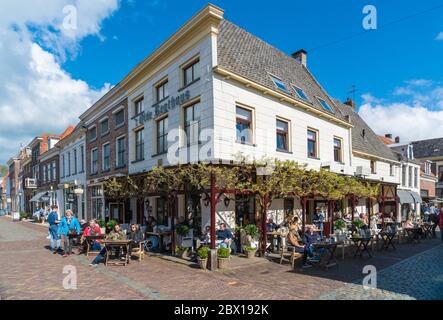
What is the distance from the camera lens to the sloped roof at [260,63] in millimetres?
12898

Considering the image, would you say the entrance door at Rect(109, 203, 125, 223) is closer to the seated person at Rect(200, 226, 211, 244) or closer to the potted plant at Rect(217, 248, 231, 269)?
the seated person at Rect(200, 226, 211, 244)

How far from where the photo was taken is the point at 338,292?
659 cm

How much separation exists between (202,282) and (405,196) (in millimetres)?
21827

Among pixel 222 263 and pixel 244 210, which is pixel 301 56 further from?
pixel 222 263

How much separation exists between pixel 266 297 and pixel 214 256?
2.80 m

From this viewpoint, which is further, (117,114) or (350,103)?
(350,103)

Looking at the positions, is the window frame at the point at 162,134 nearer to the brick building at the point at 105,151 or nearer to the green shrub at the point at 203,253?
the brick building at the point at 105,151

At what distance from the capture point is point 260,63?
587 inches

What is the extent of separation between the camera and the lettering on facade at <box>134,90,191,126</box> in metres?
12.7

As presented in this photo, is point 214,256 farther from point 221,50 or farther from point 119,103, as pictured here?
point 119,103

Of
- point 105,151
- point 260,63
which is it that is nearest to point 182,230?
point 260,63

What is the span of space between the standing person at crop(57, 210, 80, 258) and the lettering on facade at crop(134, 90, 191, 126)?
5876mm

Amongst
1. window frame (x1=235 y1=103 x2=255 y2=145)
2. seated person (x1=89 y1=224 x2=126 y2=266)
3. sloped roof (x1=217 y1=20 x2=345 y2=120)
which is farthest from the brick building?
window frame (x1=235 y1=103 x2=255 y2=145)
